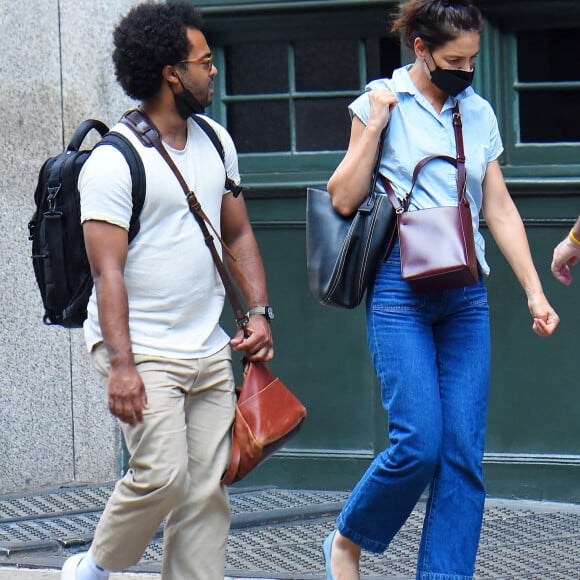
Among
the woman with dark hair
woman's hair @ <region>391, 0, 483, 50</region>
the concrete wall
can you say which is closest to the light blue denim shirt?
the woman with dark hair

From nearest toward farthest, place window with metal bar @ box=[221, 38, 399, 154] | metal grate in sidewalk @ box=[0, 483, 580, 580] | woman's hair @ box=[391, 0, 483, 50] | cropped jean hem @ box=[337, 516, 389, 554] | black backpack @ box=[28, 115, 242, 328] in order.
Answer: black backpack @ box=[28, 115, 242, 328]
woman's hair @ box=[391, 0, 483, 50]
cropped jean hem @ box=[337, 516, 389, 554]
metal grate in sidewalk @ box=[0, 483, 580, 580]
window with metal bar @ box=[221, 38, 399, 154]

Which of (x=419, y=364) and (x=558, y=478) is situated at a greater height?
(x=419, y=364)

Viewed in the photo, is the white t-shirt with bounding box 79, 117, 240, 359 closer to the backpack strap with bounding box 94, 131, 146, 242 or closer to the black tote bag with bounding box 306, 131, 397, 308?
the backpack strap with bounding box 94, 131, 146, 242

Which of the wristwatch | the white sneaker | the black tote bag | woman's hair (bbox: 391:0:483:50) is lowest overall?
the white sneaker

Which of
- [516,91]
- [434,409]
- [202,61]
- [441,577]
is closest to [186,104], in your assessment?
[202,61]

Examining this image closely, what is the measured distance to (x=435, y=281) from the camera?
13.2 feet

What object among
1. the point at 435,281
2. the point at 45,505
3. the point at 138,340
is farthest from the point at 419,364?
the point at 45,505

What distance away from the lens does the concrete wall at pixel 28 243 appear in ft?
21.9

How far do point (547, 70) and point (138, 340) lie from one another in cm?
293

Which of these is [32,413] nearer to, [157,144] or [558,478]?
[558,478]

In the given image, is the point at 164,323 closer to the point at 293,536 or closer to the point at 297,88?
the point at 293,536

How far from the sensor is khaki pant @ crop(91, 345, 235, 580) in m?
3.89

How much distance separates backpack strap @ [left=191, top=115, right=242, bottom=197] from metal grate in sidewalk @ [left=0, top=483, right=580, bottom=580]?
156 cm

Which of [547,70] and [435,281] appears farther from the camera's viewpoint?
[547,70]
